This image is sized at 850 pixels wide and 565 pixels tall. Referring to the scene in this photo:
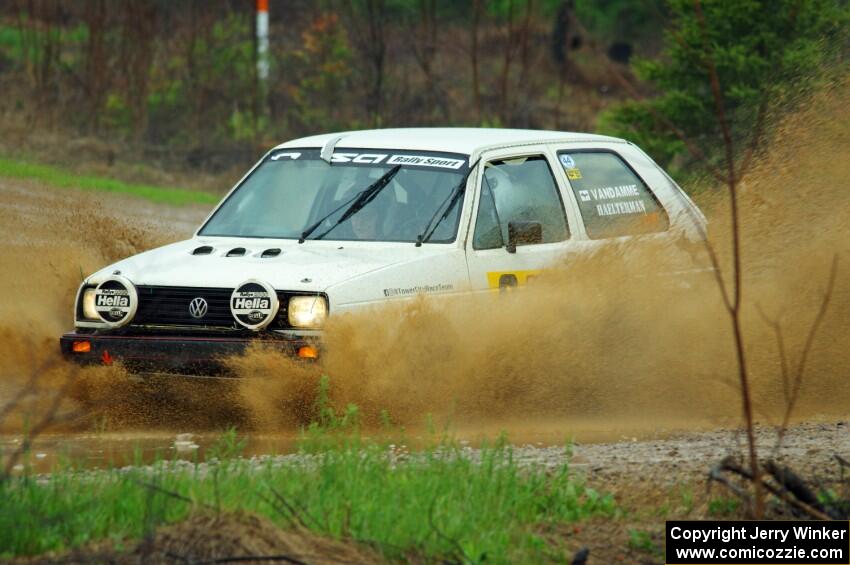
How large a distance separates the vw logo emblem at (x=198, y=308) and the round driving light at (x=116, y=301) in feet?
1.10

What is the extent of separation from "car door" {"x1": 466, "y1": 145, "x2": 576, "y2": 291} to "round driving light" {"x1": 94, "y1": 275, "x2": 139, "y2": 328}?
1949 millimetres

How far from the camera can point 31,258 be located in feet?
32.0

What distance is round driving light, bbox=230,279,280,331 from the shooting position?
7.17 metres

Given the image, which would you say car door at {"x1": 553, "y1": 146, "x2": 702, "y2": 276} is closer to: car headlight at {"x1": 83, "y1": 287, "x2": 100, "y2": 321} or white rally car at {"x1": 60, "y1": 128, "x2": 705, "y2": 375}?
white rally car at {"x1": 60, "y1": 128, "x2": 705, "y2": 375}

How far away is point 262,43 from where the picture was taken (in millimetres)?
25719

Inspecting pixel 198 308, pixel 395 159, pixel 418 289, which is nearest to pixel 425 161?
pixel 395 159

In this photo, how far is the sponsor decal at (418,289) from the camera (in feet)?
24.4

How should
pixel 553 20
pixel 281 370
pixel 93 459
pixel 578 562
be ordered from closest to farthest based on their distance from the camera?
pixel 578 562 < pixel 93 459 < pixel 281 370 < pixel 553 20

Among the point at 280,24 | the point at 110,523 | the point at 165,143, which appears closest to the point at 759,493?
the point at 110,523

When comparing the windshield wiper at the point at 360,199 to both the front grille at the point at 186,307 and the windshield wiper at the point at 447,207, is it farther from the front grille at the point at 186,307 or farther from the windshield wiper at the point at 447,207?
the front grille at the point at 186,307

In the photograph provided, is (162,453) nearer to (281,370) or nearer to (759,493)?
(281,370)

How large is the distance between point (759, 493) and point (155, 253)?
4.52 meters

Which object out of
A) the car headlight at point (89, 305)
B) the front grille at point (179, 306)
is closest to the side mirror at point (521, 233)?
the front grille at point (179, 306)

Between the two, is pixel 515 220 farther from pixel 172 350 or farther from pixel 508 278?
pixel 172 350
